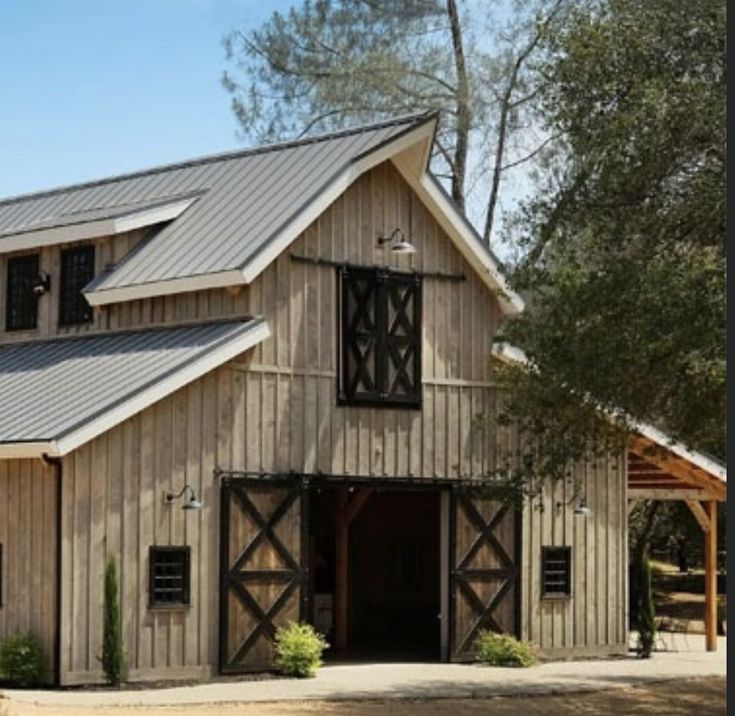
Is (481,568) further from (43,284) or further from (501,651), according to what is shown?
(43,284)

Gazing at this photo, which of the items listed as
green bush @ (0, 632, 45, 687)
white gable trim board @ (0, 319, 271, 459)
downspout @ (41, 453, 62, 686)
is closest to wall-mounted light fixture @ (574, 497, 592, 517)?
white gable trim board @ (0, 319, 271, 459)

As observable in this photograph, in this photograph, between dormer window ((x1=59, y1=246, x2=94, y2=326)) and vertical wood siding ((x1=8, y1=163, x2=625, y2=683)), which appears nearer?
vertical wood siding ((x1=8, y1=163, x2=625, y2=683))

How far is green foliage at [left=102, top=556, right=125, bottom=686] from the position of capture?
24.2 m

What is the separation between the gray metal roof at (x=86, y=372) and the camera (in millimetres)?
24609

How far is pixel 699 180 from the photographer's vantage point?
22.3 m

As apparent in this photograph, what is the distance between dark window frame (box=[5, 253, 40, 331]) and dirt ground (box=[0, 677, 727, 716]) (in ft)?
31.3

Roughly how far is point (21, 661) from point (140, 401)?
3.49 meters

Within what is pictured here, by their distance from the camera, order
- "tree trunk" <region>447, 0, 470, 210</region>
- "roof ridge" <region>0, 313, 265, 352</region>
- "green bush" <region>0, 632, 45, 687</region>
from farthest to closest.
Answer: "tree trunk" <region>447, 0, 470, 210</region> < "roof ridge" <region>0, 313, 265, 352</region> < "green bush" <region>0, 632, 45, 687</region>

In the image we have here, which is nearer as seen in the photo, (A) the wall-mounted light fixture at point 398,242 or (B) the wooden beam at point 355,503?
(A) the wall-mounted light fixture at point 398,242

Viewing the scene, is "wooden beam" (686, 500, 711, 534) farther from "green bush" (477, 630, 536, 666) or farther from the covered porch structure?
"green bush" (477, 630, 536, 666)

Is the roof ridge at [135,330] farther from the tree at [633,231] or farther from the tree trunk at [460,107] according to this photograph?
the tree trunk at [460,107]

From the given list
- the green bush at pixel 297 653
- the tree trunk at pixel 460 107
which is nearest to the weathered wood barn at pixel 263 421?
the green bush at pixel 297 653

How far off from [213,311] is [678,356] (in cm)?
790

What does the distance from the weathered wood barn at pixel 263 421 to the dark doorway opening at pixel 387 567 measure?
9 cm
